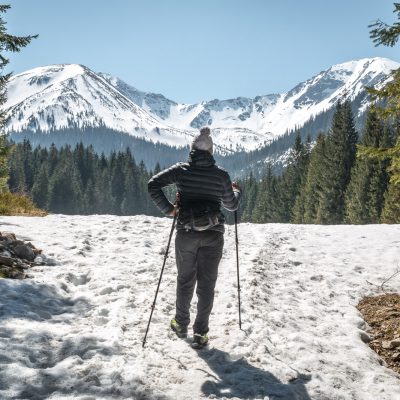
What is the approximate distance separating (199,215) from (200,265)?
0.79 meters

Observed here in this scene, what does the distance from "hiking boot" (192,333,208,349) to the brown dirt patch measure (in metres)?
2.78

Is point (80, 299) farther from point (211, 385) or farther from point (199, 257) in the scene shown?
point (211, 385)

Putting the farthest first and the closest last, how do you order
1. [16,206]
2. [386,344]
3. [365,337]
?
1. [16,206]
2. [365,337]
3. [386,344]

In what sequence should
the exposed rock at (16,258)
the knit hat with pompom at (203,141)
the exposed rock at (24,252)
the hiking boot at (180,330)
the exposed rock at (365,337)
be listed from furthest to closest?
the exposed rock at (24,252)
the exposed rock at (16,258)
the exposed rock at (365,337)
the hiking boot at (180,330)
the knit hat with pompom at (203,141)

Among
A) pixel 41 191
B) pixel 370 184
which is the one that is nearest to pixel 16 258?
pixel 370 184

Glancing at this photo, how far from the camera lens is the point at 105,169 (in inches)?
4761

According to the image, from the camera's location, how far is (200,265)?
646 centimetres

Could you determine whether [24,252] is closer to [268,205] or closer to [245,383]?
[245,383]

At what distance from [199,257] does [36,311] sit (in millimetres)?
2828

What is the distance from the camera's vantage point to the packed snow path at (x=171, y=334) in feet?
16.6

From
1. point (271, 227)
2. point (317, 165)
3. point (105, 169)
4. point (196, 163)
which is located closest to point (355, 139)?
point (317, 165)

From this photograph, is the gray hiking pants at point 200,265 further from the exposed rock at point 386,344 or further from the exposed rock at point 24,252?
the exposed rock at point 24,252

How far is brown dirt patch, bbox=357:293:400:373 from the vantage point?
651 centimetres

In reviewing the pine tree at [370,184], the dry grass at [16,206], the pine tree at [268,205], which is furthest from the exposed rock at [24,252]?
the pine tree at [268,205]
